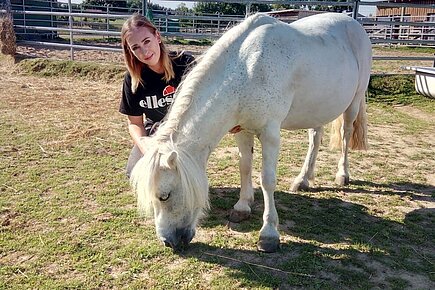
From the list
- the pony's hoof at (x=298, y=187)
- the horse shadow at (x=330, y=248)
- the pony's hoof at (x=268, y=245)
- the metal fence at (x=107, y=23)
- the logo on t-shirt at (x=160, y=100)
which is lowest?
the horse shadow at (x=330, y=248)

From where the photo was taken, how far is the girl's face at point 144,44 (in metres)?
2.66

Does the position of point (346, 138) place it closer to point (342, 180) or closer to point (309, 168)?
point (342, 180)

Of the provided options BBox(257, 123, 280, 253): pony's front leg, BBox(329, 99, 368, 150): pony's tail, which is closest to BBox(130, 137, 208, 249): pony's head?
BBox(257, 123, 280, 253): pony's front leg

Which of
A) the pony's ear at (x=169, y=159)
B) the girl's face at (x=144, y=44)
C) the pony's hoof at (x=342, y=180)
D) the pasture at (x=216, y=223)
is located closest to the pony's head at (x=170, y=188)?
the pony's ear at (x=169, y=159)

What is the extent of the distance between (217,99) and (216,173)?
1.81m

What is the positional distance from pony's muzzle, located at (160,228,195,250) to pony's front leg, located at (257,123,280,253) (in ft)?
1.76

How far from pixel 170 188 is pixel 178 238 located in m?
0.36

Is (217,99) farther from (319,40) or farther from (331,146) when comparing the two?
(331,146)

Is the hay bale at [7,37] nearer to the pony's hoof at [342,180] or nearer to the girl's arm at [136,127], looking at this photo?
the girl's arm at [136,127]

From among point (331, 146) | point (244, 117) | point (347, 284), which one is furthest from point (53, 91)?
point (347, 284)

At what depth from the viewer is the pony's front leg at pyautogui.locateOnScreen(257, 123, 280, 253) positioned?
270 cm

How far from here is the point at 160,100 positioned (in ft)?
10.2

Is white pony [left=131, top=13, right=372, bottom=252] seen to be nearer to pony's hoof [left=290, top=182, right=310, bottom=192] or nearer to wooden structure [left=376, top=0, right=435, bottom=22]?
pony's hoof [left=290, top=182, right=310, bottom=192]

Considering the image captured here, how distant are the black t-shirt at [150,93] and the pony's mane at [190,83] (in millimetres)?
517
